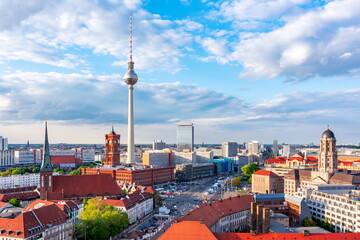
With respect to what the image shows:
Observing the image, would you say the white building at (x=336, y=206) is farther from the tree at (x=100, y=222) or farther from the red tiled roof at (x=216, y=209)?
the tree at (x=100, y=222)

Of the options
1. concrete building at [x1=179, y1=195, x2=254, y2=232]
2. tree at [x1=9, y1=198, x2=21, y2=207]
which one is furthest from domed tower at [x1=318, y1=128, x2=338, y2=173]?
tree at [x1=9, y1=198, x2=21, y2=207]

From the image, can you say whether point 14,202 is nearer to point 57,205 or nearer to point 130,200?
point 57,205

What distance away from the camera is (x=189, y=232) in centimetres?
5388

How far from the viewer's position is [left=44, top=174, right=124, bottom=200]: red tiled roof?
104 m

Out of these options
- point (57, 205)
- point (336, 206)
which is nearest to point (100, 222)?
point (57, 205)

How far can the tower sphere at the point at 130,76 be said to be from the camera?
631 feet

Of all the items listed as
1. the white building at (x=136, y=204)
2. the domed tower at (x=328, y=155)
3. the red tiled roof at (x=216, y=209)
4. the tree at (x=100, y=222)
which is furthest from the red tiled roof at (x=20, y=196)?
the domed tower at (x=328, y=155)

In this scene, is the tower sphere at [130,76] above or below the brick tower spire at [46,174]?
above

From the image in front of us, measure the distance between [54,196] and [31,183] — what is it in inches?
3341

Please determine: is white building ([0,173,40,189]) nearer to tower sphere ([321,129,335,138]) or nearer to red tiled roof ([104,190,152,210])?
red tiled roof ([104,190,152,210])

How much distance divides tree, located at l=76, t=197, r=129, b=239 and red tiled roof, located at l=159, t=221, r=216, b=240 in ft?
72.7

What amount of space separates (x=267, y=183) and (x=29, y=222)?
10314 cm

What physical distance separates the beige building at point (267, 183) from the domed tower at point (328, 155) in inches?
819

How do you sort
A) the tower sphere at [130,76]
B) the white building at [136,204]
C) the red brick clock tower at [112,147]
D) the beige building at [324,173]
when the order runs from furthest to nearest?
the tower sphere at [130,76] → the red brick clock tower at [112,147] → the beige building at [324,173] → the white building at [136,204]
